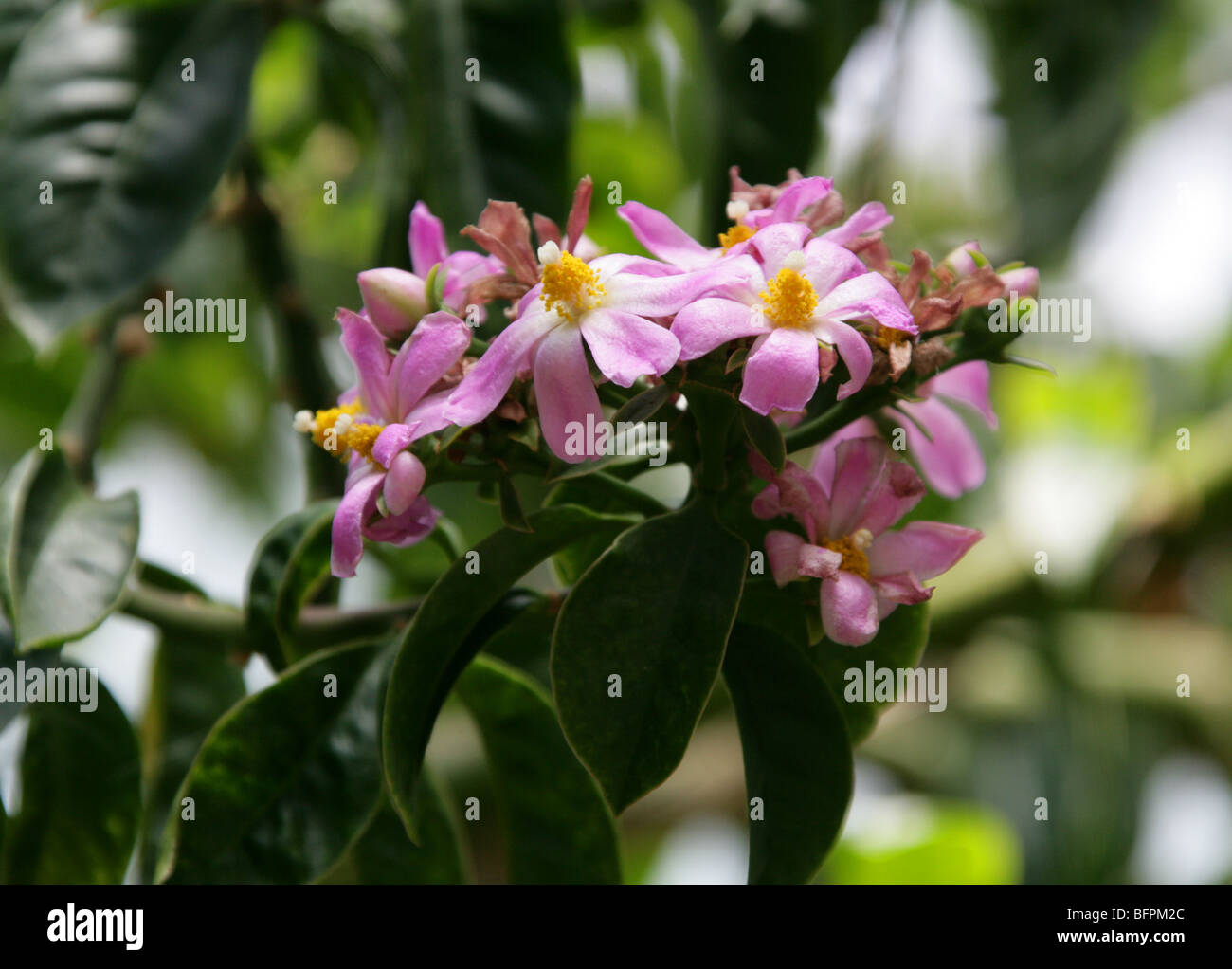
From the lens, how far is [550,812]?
2.51 feet

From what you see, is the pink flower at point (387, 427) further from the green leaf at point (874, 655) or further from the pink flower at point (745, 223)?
the green leaf at point (874, 655)

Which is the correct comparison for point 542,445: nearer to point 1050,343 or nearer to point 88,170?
point 88,170

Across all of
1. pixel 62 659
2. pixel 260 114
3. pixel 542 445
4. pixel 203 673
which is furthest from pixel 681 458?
pixel 260 114

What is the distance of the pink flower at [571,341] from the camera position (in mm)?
479

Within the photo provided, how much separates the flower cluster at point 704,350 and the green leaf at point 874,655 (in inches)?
3.3

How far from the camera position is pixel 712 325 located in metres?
0.47

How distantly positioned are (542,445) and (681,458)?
71mm

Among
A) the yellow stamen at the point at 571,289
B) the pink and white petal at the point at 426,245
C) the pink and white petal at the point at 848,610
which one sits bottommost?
the pink and white petal at the point at 848,610
